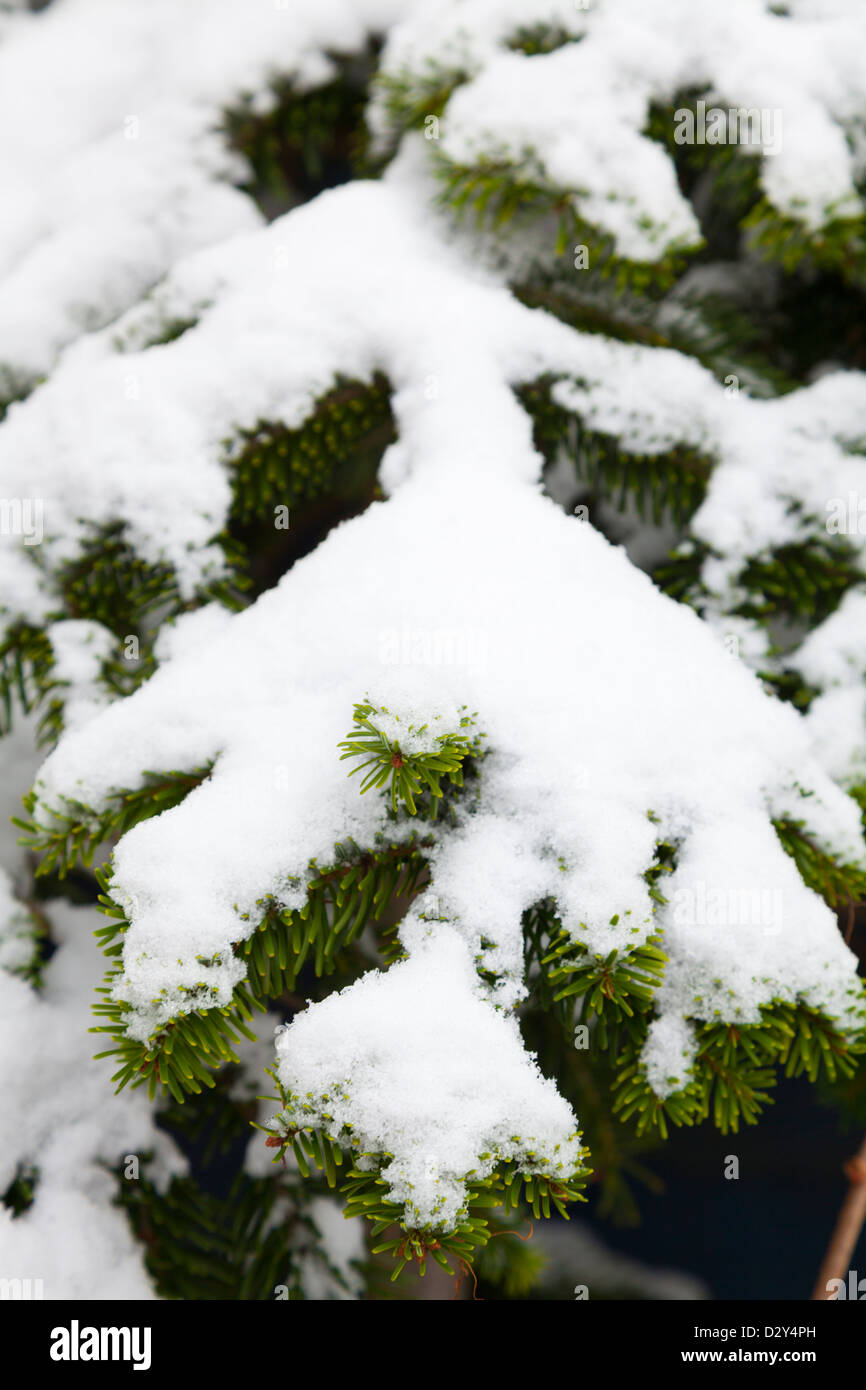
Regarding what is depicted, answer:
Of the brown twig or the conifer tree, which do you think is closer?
the conifer tree

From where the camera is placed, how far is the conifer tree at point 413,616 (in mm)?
534

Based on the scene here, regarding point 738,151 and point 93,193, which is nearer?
point 738,151

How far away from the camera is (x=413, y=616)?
1.98 ft

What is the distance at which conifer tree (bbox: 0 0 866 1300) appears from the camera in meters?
0.53

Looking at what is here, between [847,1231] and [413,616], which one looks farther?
[847,1231]

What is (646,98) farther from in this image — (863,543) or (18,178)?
(18,178)

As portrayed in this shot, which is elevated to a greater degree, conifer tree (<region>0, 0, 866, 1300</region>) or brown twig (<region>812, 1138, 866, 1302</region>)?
conifer tree (<region>0, 0, 866, 1300</region>)

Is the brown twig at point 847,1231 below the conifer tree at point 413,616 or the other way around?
below

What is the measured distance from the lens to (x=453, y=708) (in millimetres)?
549

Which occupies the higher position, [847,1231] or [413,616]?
[413,616]

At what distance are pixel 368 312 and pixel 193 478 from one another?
24 cm

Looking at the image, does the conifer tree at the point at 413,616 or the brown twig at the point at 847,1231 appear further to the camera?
the brown twig at the point at 847,1231
